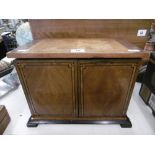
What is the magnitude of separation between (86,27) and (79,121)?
Answer: 2.93ft

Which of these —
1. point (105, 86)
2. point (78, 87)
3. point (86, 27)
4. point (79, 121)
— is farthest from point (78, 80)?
point (86, 27)

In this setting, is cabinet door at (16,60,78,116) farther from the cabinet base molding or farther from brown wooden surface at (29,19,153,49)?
brown wooden surface at (29,19,153,49)

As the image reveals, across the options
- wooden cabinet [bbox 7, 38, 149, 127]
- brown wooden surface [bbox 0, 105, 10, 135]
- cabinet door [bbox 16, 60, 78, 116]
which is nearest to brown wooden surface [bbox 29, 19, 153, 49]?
wooden cabinet [bbox 7, 38, 149, 127]

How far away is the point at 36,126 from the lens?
41.0 inches

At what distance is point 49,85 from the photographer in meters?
0.87

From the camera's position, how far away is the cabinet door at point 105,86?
781mm

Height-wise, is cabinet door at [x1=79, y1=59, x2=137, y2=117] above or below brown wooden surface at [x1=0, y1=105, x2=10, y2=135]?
above

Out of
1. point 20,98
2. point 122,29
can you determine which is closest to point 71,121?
point 20,98

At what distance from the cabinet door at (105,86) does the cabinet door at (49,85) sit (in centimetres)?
8

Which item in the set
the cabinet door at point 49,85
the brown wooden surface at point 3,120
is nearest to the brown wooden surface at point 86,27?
the cabinet door at point 49,85

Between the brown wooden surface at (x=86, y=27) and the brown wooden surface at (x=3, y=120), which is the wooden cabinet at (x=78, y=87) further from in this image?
the brown wooden surface at (x=86, y=27)

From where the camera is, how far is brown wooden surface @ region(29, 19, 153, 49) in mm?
1188

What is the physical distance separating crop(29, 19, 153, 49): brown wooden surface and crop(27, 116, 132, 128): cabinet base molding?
80cm

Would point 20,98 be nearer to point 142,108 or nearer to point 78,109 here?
point 78,109
